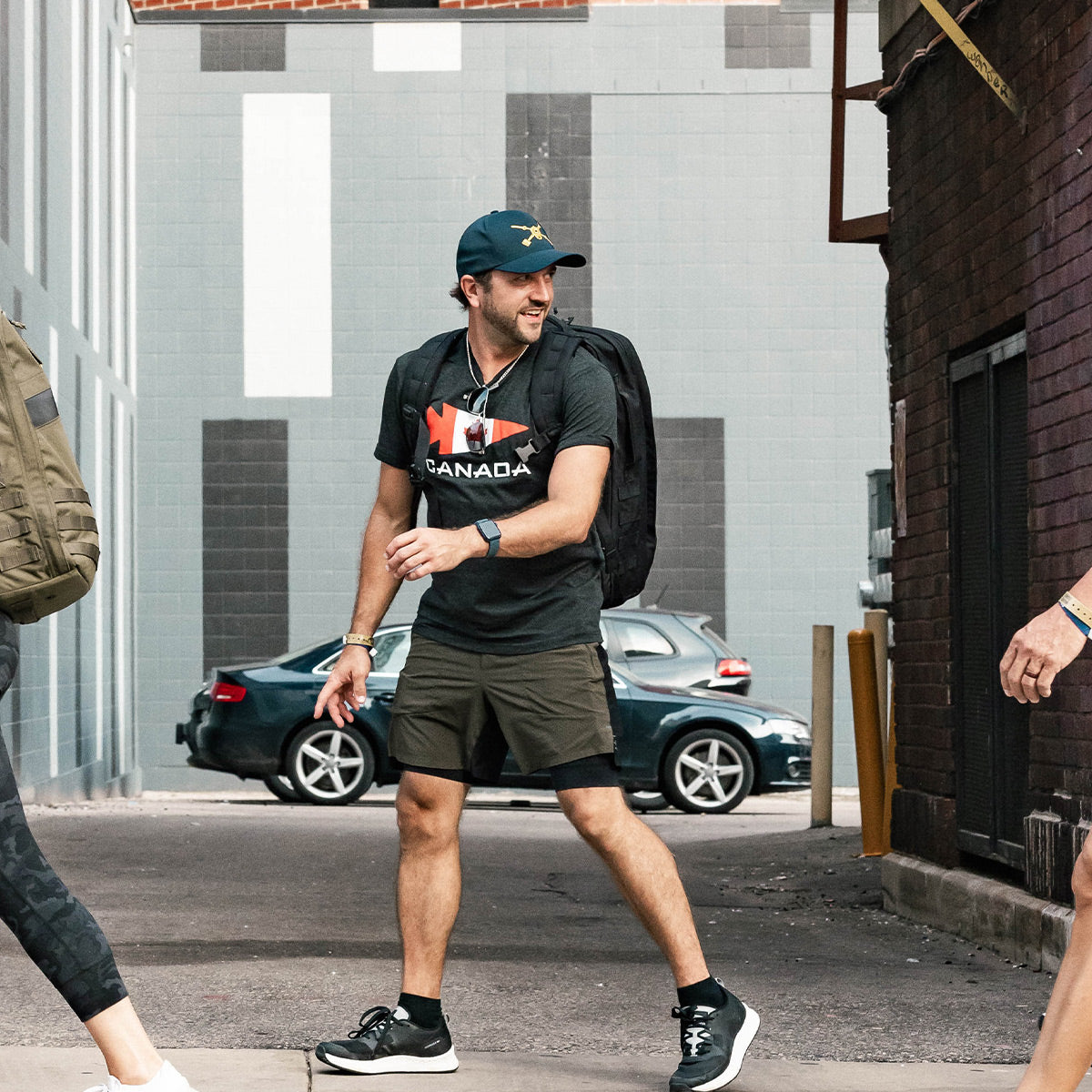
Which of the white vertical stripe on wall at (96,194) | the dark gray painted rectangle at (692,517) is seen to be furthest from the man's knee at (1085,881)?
the dark gray painted rectangle at (692,517)

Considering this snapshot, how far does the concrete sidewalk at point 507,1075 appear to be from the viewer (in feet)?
14.1

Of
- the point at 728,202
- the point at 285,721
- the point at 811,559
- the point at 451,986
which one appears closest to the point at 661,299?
the point at 728,202

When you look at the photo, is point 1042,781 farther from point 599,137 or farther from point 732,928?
point 599,137

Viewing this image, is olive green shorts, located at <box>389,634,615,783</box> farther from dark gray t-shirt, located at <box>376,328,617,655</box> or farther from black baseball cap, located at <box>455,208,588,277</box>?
black baseball cap, located at <box>455,208,588,277</box>

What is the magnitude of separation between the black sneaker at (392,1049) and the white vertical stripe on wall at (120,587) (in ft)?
45.2

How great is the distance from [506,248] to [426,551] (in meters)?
0.93

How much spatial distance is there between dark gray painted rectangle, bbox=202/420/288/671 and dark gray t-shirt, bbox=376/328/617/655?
1508 centimetres

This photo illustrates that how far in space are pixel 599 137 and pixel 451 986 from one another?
604 inches

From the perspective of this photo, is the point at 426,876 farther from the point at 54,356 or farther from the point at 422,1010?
the point at 54,356

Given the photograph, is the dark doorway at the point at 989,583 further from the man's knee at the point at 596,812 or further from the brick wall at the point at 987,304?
the man's knee at the point at 596,812

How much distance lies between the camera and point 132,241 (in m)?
19.3

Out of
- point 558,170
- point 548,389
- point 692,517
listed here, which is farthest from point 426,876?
point 558,170

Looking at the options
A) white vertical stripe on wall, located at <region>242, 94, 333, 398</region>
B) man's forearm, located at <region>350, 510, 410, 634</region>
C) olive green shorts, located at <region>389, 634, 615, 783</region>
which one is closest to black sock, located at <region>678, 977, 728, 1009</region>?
olive green shorts, located at <region>389, 634, 615, 783</region>

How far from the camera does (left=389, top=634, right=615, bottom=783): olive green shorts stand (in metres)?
4.43
